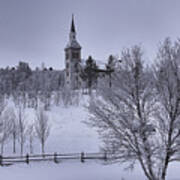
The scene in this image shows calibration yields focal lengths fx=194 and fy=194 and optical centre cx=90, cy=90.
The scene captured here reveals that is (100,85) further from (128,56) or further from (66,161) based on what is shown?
(66,161)

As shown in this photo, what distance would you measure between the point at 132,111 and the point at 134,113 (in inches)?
7.2

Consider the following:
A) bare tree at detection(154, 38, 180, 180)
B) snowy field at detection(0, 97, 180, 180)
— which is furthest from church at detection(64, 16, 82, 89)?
bare tree at detection(154, 38, 180, 180)

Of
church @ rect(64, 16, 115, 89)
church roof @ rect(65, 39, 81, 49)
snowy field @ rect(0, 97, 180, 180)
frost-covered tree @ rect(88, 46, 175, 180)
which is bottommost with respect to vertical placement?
snowy field @ rect(0, 97, 180, 180)

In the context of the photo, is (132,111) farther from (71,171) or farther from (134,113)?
(71,171)

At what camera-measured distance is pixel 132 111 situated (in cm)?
800

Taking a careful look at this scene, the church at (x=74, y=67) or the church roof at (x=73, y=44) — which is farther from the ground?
the church roof at (x=73, y=44)

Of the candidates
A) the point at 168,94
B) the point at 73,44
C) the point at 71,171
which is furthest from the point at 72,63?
the point at 168,94

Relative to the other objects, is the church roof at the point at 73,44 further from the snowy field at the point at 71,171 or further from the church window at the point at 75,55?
the snowy field at the point at 71,171

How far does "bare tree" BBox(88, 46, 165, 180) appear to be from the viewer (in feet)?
25.9

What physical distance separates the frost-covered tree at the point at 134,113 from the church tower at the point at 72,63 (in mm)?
53139

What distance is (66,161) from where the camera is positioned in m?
15.9

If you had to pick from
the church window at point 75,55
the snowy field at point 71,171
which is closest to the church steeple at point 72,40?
the church window at point 75,55

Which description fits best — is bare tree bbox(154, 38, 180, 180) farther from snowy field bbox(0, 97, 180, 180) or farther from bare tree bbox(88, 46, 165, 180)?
snowy field bbox(0, 97, 180, 180)

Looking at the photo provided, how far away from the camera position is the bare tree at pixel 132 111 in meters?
7.90
